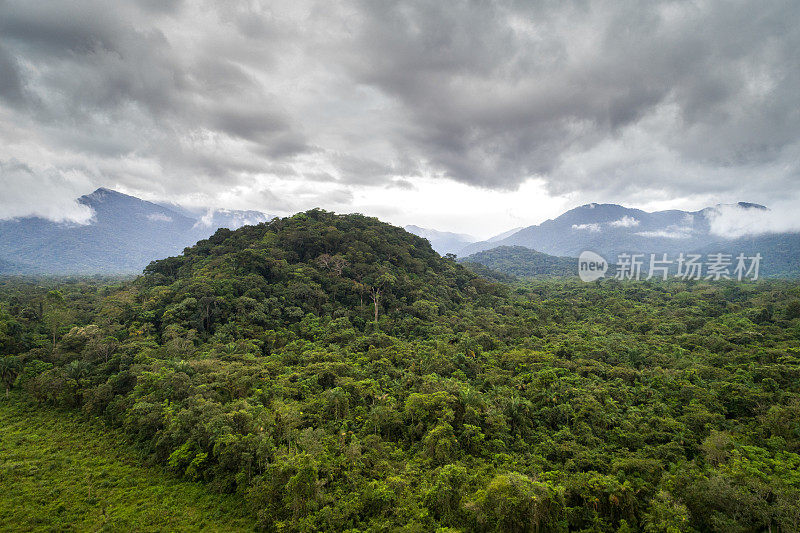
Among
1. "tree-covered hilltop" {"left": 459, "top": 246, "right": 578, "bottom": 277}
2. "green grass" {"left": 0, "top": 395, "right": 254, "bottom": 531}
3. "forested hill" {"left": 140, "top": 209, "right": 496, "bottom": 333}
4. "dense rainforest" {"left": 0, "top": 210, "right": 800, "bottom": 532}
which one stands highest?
"tree-covered hilltop" {"left": 459, "top": 246, "right": 578, "bottom": 277}

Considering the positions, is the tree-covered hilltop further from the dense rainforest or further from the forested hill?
the dense rainforest

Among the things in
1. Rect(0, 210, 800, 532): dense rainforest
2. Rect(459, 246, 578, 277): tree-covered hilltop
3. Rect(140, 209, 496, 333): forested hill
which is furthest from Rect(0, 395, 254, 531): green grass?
Rect(459, 246, 578, 277): tree-covered hilltop

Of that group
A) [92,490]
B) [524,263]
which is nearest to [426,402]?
[92,490]

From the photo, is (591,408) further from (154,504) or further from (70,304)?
(70,304)

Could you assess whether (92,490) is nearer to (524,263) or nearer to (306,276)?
(306,276)

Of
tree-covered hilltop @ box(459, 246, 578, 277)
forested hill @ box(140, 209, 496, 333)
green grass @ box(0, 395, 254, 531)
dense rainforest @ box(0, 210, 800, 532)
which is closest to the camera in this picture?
dense rainforest @ box(0, 210, 800, 532)

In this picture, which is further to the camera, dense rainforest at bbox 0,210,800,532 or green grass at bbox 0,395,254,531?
green grass at bbox 0,395,254,531

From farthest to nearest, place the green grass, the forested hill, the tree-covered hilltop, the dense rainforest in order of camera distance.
→ 1. the tree-covered hilltop
2. the forested hill
3. the green grass
4. the dense rainforest
